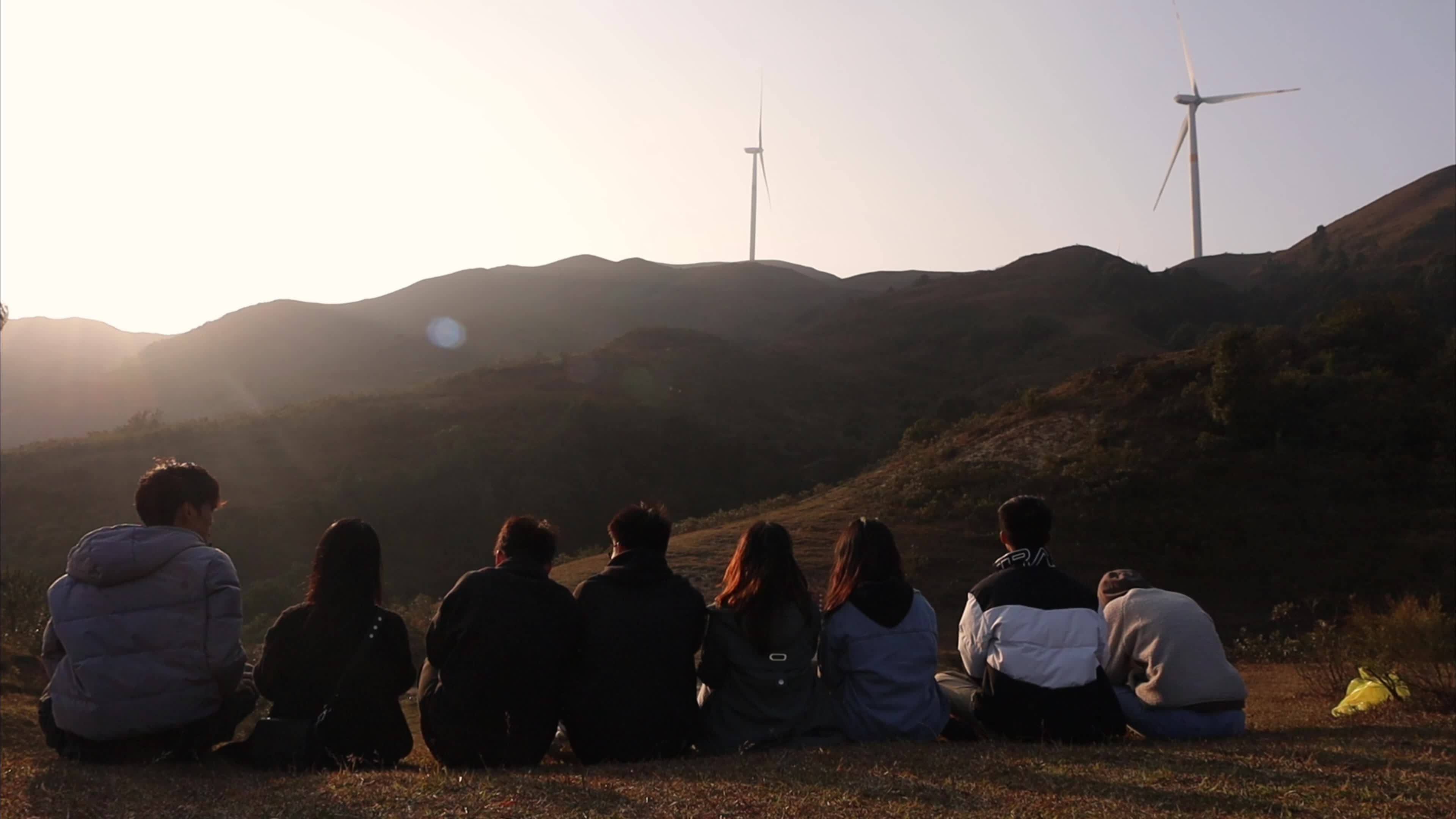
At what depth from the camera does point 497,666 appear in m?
5.75

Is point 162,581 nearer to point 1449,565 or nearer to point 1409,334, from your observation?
point 1449,565

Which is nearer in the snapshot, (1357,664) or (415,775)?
(415,775)

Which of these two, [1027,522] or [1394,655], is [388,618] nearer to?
[1027,522]

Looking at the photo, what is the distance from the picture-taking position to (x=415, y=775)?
517 cm

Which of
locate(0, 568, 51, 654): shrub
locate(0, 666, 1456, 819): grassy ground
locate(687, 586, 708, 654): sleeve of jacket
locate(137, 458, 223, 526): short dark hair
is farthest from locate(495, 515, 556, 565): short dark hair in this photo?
locate(0, 568, 51, 654): shrub

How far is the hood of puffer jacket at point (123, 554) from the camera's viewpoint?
5270 mm

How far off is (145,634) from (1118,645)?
17.6ft

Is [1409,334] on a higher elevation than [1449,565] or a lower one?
higher

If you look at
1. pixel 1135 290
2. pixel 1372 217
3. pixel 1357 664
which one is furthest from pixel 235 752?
pixel 1372 217

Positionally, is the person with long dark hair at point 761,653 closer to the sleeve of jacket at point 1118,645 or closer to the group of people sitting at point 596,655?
the group of people sitting at point 596,655

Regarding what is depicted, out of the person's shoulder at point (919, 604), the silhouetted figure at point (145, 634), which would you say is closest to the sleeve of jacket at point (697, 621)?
the person's shoulder at point (919, 604)

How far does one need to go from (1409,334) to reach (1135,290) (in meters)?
36.4

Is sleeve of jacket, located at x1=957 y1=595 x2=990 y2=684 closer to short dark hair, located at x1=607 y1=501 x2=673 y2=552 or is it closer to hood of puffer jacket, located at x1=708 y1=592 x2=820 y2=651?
hood of puffer jacket, located at x1=708 y1=592 x2=820 y2=651

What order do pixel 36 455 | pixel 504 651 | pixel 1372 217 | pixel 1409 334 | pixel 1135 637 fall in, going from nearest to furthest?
1. pixel 504 651
2. pixel 1135 637
3. pixel 1409 334
4. pixel 36 455
5. pixel 1372 217
